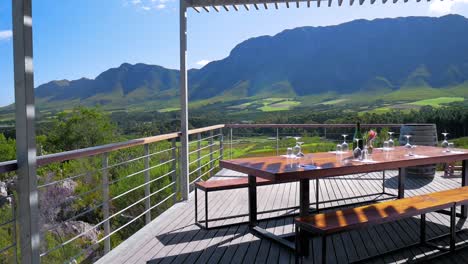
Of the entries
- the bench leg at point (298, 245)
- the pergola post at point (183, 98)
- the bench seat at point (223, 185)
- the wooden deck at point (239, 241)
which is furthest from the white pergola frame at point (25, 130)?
the pergola post at point (183, 98)

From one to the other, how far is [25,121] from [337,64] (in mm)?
83616

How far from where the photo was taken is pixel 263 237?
3371 millimetres

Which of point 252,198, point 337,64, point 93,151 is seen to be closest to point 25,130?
point 93,151

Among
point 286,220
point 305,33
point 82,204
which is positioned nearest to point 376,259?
point 286,220

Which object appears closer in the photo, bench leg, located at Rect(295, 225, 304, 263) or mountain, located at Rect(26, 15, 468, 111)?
bench leg, located at Rect(295, 225, 304, 263)

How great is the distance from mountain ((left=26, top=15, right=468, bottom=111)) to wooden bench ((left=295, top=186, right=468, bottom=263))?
45488mm

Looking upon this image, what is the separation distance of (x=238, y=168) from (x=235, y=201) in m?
1.44

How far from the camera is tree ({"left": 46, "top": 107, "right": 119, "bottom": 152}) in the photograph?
23281 millimetres

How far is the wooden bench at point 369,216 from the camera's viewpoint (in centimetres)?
248

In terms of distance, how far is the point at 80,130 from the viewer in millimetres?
24406

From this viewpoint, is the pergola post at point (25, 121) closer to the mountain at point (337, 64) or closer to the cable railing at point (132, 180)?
the cable railing at point (132, 180)

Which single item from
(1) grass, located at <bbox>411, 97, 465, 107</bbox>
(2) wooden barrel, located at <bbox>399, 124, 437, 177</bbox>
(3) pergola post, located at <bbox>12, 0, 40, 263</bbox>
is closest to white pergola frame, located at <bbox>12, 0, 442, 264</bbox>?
(3) pergola post, located at <bbox>12, 0, 40, 263</bbox>

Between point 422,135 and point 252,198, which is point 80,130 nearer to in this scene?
point 422,135

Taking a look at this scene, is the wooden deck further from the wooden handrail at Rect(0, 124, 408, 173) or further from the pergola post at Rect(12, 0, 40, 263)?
the pergola post at Rect(12, 0, 40, 263)
